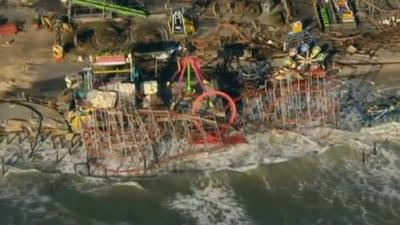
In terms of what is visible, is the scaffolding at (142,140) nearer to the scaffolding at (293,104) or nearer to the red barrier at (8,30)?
the scaffolding at (293,104)

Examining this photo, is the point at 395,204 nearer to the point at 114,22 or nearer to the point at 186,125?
the point at 186,125

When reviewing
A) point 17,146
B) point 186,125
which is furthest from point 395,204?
point 17,146

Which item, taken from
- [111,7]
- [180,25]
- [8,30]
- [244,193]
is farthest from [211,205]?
[8,30]

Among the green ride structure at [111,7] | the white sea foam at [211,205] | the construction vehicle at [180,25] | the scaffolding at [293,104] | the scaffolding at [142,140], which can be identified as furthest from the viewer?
the green ride structure at [111,7]

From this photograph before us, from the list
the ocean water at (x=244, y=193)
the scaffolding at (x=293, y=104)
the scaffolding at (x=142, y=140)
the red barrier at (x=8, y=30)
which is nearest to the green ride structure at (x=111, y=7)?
the red barrier at (x=8, y=30)

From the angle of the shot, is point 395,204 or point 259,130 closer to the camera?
point 395,204

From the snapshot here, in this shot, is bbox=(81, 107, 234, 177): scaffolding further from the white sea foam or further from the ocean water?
the white sea foam

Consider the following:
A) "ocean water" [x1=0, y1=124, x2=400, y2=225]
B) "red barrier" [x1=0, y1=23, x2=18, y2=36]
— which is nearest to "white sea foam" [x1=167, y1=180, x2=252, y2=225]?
"ocean water" [x1=0, y1=124, x2=400, y2=225]

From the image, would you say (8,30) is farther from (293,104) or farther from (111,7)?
(293,104)
